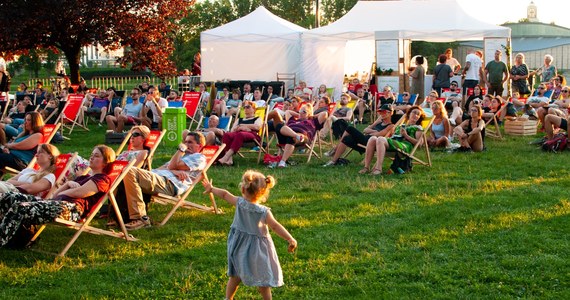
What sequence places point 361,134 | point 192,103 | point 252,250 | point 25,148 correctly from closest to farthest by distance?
point 252,250 < point 25,148 < point 361,134 < point 192,103

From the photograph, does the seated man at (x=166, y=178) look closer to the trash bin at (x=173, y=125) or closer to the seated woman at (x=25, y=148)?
the seated woman at (x=25, y=148)

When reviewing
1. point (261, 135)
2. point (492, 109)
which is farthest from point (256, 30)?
point (261, 135)

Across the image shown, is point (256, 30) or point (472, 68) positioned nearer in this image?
point (472, 68)

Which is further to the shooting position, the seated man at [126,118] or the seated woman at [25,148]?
the seated man at [126,118]

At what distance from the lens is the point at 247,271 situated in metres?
5.00

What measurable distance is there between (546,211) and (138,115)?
9.06 m

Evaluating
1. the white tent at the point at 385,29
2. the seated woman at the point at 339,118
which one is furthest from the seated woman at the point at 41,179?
the white tent at the point at 385,29

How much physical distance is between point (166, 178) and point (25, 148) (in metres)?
2.42

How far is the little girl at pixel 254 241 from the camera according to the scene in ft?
16.4

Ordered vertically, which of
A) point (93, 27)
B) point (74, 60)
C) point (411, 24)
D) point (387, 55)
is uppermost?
point (93, 27)

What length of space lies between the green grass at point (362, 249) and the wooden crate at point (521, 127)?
476 centimetres

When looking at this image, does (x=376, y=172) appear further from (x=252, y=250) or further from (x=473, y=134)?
(x=252, y=250)

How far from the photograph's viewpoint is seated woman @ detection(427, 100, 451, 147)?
12.2 m

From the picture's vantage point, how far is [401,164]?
10.5 metres
